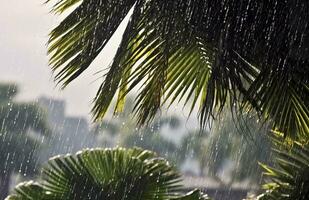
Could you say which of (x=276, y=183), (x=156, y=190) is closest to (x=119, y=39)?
(x=276, y=183)

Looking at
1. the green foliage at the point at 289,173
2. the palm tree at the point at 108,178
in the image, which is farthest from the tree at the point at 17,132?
the green foliage at the point at 289,173

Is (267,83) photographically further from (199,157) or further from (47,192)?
(199,157)

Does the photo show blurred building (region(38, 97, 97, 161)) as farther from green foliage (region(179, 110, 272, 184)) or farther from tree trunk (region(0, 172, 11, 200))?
green foliage (region(179, 110, 272, 184))

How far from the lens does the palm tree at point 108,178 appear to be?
21.1ft

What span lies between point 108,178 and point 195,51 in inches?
114

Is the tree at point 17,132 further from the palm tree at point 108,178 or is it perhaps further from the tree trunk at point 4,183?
the palm tree at point 108,178

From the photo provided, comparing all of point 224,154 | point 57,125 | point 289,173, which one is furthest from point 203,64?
point 57,125

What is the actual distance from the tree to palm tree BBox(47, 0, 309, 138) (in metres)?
30.2

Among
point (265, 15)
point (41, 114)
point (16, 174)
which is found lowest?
point (16, 174)

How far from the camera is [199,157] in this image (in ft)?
133

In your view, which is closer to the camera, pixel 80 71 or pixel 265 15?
pixel 265 15

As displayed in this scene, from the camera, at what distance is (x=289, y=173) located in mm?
5262

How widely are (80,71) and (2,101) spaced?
35.2m

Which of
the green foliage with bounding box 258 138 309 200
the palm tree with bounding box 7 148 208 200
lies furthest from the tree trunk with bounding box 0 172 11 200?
the green foliage with bounding box 258 138 309 200
